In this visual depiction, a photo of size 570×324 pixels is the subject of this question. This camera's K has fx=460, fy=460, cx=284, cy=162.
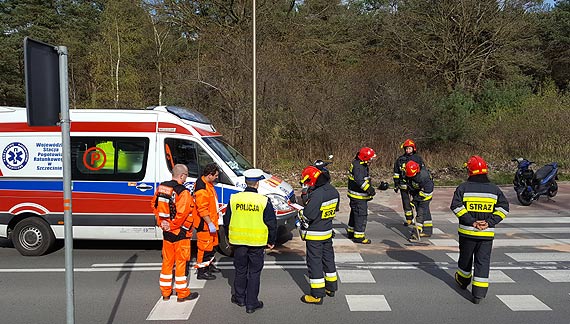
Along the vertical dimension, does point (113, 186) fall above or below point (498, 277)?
above

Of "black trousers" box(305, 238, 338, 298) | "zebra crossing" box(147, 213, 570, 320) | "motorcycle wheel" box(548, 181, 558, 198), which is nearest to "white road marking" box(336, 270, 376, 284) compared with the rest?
"zebra crossing" box(147, 213, 570, 320)

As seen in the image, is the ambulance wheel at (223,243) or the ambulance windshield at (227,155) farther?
the ambulance windshield at (227,155)

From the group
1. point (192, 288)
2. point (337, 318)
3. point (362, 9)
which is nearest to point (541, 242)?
point (337, 318)

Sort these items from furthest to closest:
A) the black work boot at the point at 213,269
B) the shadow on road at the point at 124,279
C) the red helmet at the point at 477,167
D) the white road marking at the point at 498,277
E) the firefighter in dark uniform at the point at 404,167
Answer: the firefighter in dark uniform at the point at 404,167
the black work boot at the point at 213,269
the white road marking at the point at 498,277
the red helmet at the point at 477,167
the shadow on road at the point at 124,279

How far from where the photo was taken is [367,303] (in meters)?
5.76

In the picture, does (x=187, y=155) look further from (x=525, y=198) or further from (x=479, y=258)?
(x=525, y=198)

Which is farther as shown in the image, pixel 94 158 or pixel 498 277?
pixel 94 158

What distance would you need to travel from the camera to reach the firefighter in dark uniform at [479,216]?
567 centimetres

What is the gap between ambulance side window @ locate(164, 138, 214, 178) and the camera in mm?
7781

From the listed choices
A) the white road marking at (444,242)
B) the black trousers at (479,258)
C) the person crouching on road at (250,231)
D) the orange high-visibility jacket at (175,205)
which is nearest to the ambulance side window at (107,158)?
the orange high-visibility jacket at (175,205)

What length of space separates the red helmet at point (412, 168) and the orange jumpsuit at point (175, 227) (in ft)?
15.0

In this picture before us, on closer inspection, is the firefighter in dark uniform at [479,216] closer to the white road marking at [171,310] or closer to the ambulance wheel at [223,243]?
the white road marking at [171,310]

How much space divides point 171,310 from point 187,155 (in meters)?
2.98

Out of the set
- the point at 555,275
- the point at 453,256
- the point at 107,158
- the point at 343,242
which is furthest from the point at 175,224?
the point at 555,275
